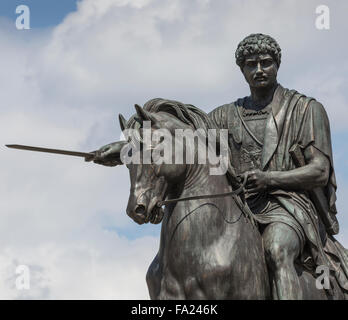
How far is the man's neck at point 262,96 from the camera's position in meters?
12.5

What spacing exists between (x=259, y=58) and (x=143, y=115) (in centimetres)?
219

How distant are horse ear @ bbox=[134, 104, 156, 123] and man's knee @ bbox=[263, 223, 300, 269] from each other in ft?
6.63

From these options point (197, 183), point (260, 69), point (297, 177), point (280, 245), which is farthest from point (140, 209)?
point (260, 69)

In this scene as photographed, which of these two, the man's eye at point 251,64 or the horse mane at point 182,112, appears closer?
the horse mane at point 182,112

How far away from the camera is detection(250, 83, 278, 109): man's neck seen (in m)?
12.5

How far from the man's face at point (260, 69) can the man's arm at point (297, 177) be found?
1.16m

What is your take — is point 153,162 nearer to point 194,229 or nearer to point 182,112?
point 194,229

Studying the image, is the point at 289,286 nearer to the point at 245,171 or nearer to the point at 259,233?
the point at 259,233

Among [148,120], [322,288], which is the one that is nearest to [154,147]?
[148,120]

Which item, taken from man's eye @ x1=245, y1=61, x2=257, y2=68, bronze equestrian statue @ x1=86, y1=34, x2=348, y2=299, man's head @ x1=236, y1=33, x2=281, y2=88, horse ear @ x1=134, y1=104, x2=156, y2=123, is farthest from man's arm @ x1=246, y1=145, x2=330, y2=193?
horse ear @ x1=134, y1=104, x2=156, y2=123

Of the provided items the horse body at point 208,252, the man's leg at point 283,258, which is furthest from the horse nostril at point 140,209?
the man's leg at point 283,258

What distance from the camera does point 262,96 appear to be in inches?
493

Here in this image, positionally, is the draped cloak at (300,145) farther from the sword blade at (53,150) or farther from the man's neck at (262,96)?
the sword blade at (53,150)
